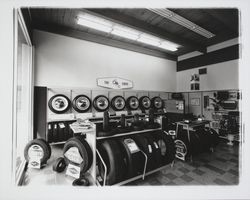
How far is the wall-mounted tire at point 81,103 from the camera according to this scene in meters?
3.47

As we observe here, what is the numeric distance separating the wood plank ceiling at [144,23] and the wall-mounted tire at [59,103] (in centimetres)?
189

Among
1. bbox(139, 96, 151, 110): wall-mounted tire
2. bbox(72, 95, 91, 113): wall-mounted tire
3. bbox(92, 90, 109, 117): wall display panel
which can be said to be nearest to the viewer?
bbox(72, 95, 91, 113): wall-mounted tire

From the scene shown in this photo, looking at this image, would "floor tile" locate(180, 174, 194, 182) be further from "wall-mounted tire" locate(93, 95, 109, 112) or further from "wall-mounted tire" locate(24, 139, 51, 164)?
"wall-mounted tire" locate(93, 95, 109, 112)

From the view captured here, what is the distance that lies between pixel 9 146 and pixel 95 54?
12.6 feet

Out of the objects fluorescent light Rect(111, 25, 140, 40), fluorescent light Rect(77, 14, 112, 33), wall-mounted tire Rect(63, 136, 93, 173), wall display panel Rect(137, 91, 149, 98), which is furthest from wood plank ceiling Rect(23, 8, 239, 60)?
wall-mounted tire Rect(63, 136, 93, 173)

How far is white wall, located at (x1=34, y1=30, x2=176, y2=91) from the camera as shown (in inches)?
130

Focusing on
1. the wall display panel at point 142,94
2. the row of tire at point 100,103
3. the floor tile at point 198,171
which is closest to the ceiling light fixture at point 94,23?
the row of tire at point 100,103

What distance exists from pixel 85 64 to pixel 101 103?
1372 millimetres

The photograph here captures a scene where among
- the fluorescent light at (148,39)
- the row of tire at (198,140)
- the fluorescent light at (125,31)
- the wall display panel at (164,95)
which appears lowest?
the row of tire at (198,140)

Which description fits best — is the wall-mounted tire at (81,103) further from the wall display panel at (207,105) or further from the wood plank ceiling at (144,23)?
the wall display panel at (207,105)

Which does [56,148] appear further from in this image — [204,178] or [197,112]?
[197,112]

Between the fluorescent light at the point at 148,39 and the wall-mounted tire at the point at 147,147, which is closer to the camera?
the wall-mounted tire at the point at 147,147

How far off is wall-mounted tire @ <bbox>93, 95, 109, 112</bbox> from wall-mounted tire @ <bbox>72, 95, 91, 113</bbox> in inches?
8.6
